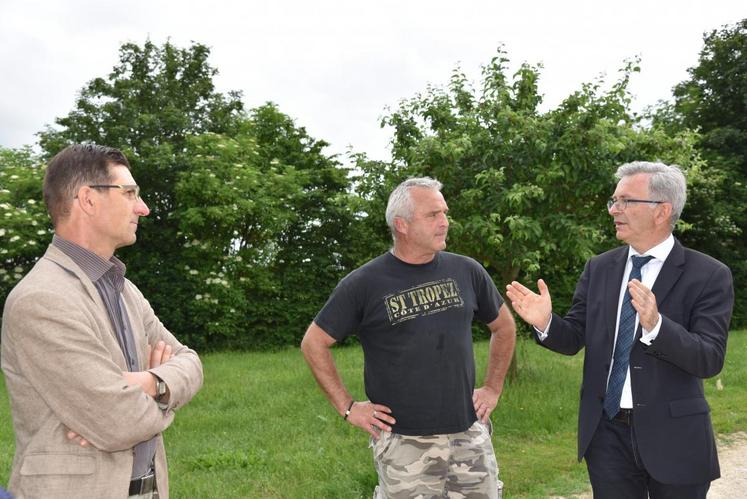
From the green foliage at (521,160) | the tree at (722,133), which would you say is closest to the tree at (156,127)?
the green foliage at (521,160)

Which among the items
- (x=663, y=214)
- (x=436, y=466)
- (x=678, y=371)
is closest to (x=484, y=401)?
(x=436, y=466)

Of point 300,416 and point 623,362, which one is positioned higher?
point 623,362

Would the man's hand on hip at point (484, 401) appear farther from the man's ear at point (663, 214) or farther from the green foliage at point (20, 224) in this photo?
the green foliage at point (20, 224)

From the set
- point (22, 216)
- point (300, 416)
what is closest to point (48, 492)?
point (300, 416)

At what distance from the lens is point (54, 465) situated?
93.0 inches

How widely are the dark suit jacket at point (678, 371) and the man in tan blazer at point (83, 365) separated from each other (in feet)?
7.50

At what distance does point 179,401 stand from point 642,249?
2616 millimetres

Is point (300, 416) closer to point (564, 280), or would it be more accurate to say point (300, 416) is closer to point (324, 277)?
point (324, 277)

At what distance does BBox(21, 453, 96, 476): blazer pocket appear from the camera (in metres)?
2.35

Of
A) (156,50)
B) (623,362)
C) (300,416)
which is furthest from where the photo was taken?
(156,50)

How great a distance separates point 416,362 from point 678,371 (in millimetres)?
1432

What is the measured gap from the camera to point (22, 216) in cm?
1559

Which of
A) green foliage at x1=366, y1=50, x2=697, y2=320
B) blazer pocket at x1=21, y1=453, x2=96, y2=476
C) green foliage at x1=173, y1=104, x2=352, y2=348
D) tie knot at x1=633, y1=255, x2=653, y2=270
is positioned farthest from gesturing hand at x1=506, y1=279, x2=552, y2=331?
green foliage at x1=173, y1=104, x2=352, y2=348

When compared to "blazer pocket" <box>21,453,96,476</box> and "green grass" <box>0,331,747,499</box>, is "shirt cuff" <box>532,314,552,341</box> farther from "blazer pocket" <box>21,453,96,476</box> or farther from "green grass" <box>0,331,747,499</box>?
"green grass" <box>0,331,747,499</box>
